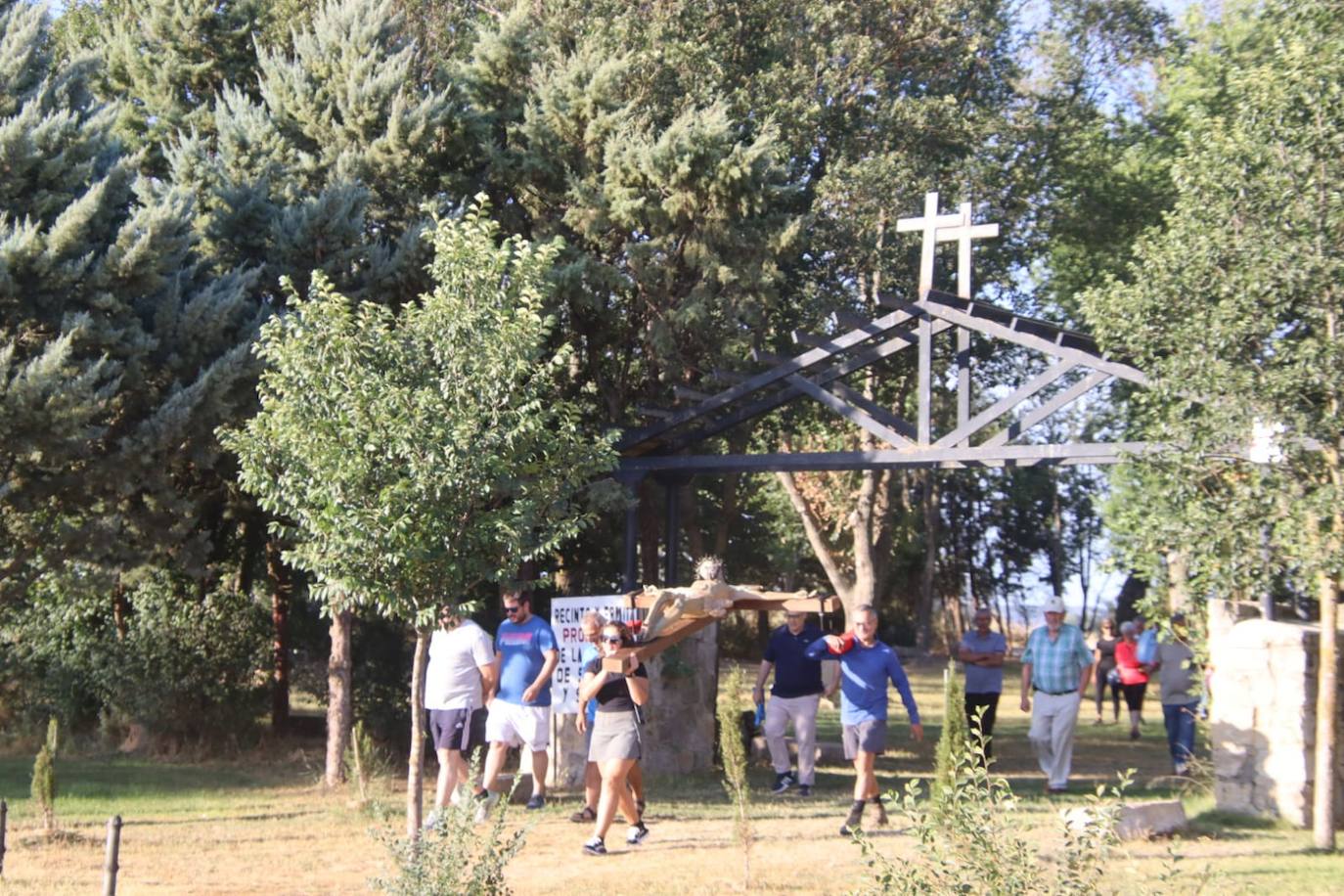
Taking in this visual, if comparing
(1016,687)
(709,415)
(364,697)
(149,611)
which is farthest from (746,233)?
(1016,687)

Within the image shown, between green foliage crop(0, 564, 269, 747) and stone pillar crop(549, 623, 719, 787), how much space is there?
5236 millimetres

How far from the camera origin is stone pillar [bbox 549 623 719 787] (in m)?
14.8

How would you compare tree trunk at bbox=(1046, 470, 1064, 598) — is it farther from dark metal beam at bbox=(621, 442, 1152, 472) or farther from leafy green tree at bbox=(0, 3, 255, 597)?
leafy green tree at bbox=(0, 3, 255, 597)

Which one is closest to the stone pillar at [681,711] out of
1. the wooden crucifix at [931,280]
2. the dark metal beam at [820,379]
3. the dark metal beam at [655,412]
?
the dark metal beam at [820,379]

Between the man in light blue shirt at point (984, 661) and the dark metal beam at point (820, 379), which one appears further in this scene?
the dark metal beam at point (820, 379)

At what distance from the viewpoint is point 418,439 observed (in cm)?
894

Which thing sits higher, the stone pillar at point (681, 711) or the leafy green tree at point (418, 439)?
the leafy green tree at point (418, 439)

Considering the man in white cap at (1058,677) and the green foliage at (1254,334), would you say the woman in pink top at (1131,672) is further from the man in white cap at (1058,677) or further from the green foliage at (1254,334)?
the green foliage at (1254,334)

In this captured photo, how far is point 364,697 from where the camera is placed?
53.3ft

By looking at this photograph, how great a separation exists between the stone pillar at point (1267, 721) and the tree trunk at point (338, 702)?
805cm

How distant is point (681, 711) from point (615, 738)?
5.06 m

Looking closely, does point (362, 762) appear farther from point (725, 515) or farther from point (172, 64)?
point (172, 64)

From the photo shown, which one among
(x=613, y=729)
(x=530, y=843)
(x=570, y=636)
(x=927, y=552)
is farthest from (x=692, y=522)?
(x=927, y=552)

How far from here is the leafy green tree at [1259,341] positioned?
955 centimetres
